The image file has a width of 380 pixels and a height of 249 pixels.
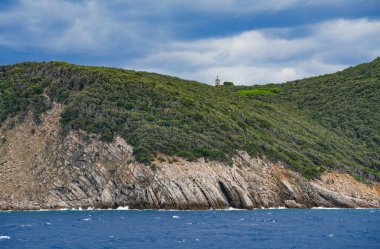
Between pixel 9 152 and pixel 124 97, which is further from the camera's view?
pixel 124 97

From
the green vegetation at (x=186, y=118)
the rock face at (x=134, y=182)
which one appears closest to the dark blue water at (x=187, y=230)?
the rock face at (x=134, y=182)

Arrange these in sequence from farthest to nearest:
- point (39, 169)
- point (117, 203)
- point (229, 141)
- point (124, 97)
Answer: point (124, 97) → point (229, 141) → point (39, 169) → point (117, 203)

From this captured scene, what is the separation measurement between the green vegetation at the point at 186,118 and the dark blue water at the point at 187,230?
2094 cm

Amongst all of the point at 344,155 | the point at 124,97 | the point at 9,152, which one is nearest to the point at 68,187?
the point at 9,152

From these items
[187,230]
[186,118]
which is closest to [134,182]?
[186,118]

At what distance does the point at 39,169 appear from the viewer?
104625 millimetres

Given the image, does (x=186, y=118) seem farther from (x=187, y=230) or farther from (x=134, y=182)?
(x=187, y=230)

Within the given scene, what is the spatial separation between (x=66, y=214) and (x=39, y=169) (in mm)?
19393

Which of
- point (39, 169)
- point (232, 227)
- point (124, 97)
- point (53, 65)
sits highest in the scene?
point (53, 65)

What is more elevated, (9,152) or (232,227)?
(9,152)

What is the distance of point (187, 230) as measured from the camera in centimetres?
6431

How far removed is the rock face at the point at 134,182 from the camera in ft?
315

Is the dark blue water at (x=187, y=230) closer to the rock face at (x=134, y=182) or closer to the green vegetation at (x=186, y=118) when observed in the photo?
the rock face at (x=134, y=182)

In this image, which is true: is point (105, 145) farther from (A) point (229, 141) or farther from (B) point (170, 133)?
(A) point (229, 141)
